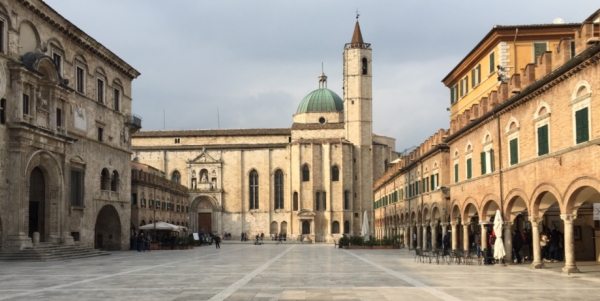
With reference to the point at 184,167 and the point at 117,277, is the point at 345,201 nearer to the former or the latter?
the point at 184,167

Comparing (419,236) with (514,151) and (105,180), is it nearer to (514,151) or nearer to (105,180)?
(514,151)

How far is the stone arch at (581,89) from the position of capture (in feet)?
67.4

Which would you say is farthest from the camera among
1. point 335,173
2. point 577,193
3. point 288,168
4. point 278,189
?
point 278,189

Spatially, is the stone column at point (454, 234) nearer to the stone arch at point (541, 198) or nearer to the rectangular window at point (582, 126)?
the stone arch at point (541, 198)

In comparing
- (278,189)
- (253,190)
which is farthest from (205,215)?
(278,189)

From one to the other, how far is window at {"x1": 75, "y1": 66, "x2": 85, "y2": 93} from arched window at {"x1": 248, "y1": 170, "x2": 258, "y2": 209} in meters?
51.3

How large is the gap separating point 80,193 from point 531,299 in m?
33.9

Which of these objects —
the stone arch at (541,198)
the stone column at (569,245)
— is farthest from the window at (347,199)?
the stone column at (569,245)

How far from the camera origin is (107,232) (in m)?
50.0

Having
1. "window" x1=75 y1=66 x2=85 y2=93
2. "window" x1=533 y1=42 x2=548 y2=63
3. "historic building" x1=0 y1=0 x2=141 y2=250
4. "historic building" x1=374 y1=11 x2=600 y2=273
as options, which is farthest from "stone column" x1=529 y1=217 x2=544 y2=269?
"window" x1=75 y1=66 x2=85 y2=93

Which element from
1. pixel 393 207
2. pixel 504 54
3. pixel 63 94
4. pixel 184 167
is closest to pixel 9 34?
pixel 63 94

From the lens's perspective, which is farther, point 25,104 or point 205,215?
point 205,215

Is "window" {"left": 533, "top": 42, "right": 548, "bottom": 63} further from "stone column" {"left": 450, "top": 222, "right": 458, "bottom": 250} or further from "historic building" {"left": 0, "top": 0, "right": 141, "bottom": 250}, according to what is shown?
"historic building" {"left": 0, "top": 0, "right": 141, "bottom": 250}

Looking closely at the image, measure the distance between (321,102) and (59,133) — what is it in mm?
65572
